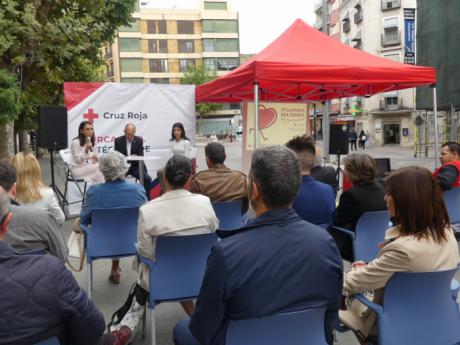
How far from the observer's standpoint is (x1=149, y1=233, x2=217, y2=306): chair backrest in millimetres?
2664

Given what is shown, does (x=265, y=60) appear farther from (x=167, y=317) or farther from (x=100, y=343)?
(x=100, y=343)

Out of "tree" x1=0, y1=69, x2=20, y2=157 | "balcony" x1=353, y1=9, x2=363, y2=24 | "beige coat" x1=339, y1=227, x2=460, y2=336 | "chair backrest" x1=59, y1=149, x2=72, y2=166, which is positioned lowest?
"beige coat" x1=339, y1=227, x2=460, y2=336

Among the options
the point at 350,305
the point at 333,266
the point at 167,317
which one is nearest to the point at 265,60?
the point at 167,317

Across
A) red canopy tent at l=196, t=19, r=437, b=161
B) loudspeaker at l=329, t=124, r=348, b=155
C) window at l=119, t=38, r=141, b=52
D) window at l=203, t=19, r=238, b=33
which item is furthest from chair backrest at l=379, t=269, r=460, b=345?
window at l=203, t=19, r=238, b=33

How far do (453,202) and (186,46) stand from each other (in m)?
52.4

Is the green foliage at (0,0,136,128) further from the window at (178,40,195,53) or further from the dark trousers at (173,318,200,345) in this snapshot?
the window at (178,40,195,53)

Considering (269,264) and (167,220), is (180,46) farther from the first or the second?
(269,264)

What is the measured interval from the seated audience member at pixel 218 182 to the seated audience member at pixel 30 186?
1204mm

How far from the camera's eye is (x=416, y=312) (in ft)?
6.68

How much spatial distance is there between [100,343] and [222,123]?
52.3 m

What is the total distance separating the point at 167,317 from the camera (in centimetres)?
353

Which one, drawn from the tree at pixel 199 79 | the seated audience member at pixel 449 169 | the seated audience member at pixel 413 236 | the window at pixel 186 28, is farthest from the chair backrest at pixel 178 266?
the window at pixel 186 28

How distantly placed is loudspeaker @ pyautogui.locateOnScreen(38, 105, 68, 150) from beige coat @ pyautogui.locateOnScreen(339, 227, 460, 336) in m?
6.04

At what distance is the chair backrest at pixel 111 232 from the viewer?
11.6 feet
